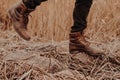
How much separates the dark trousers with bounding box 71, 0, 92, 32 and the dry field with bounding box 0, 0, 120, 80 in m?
0.28

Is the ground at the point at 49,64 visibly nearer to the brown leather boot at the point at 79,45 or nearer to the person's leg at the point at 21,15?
the brown leather boot at the point at 79,45

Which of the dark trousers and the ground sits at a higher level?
the dark trousers

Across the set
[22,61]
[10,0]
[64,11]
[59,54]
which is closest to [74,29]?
[59,54]

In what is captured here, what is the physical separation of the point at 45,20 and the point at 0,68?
1547 mm

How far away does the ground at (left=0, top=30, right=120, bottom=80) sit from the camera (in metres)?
2.57

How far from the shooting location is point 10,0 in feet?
14.8

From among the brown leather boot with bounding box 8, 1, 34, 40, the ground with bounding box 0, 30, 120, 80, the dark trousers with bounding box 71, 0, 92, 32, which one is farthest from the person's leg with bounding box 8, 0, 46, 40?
the dark trousers with bounding box 71, 0, 92, 32

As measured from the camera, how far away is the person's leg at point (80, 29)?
109 inches

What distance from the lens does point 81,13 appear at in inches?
109

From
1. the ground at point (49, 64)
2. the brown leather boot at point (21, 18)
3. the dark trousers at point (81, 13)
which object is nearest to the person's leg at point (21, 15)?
the brown leather boot at point (21, 18)

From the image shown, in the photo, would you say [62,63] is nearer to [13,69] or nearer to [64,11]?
[13,69]

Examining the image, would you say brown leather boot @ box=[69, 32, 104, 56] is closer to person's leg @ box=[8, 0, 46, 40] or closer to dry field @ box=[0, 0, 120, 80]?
dry field @ box=[0, 0, 120, 80]

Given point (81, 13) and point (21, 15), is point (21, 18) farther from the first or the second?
point (81, 13)

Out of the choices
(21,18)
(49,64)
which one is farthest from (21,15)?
(49,64)
